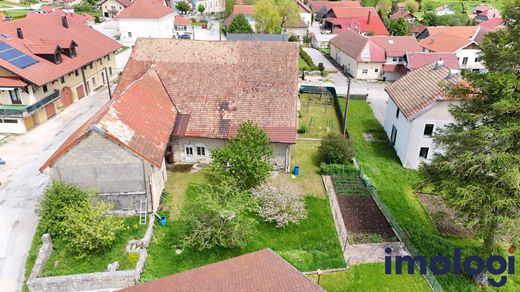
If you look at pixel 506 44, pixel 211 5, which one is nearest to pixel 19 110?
pixel 506 44

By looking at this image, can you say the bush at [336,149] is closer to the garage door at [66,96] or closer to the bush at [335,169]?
the bush at [335,169]

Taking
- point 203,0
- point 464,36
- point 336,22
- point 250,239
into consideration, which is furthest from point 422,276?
point 203,0

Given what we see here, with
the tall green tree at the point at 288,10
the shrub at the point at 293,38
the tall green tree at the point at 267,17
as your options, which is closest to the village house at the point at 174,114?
the tall green tree at the point at 267,17

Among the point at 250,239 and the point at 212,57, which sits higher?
the point at 212,57

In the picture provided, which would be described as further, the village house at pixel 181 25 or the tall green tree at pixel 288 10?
the village house at pixel 181 25

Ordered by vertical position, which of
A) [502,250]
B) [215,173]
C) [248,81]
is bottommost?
[502,250]

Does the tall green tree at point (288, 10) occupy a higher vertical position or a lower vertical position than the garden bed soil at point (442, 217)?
higher

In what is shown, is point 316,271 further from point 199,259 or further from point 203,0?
point 203,0

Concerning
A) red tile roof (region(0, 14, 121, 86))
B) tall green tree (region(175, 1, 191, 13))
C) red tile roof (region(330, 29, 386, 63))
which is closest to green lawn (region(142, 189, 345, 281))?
red tile roof (region(0, 14, 121, 86))
